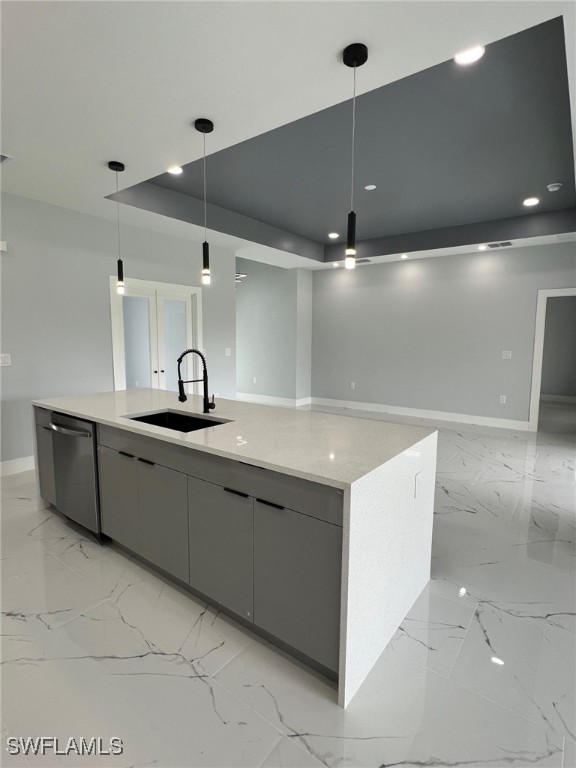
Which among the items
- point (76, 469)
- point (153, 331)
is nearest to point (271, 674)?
point (76, 469)

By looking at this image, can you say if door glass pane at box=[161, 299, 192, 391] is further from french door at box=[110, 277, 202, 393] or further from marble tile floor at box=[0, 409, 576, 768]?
marble tile floor at box=[0, 409, 576, 768]

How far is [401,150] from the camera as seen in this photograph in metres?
3.38

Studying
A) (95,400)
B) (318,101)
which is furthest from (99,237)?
(318,101)

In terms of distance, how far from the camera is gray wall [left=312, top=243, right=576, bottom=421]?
586 cm

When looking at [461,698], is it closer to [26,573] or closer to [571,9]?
[26,573]

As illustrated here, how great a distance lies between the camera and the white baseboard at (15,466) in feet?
12.9

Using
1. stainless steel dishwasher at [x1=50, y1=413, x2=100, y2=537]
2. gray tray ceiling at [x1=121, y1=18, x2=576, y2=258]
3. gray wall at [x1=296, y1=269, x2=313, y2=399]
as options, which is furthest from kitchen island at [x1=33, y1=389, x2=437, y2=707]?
gray wall at [x1=296, y1=269, x2=313, y2=399]

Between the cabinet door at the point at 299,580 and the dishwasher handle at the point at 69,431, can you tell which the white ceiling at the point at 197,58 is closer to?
the dishwasher handle at the point at 69,431

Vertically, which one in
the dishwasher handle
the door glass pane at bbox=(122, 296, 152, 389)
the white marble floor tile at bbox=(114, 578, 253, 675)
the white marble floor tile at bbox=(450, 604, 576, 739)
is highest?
the door glass pane at bbox=(122, 296, 152, 389)

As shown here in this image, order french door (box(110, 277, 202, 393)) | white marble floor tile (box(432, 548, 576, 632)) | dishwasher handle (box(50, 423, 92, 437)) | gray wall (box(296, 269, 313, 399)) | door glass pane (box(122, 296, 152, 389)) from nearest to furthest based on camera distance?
1. white marble floor tile (box(432, 548, 576, 632))
2. dishwasher handle (box(50, 423, 92, 437))
3. french door (box(110, 277, 202, 393))
4. door glass pane (box(122, 296, 152, 389))
5. gray wall (box(296, 269, 313, 399))

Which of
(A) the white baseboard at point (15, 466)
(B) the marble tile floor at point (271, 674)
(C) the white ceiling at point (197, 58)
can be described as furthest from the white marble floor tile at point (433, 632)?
(A) the white baseboard at point (15, 466)

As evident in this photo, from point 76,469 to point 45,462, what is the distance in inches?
20.1

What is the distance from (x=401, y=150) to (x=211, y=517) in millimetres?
3307

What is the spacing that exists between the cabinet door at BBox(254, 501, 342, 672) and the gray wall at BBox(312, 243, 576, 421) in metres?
5.60
